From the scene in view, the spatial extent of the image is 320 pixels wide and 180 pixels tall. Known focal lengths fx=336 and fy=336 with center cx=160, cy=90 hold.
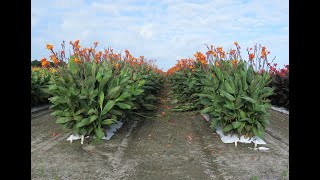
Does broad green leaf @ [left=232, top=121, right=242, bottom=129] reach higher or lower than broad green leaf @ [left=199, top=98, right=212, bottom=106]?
lower

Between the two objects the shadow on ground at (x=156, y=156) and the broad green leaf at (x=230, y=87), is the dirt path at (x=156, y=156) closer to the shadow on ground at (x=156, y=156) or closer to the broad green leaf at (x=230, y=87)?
the shadow on ground at (x=156, y=156)

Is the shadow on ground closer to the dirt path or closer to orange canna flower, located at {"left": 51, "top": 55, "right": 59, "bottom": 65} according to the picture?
the dirt path

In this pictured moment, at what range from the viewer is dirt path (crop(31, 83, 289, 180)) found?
368cm

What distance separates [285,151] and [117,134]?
2580 millimetres

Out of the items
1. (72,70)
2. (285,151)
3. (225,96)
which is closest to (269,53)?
(225,96)

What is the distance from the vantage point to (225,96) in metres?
5.00

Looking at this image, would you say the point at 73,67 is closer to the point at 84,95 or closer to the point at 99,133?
the point at 84,95

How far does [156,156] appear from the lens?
4297 millimetres

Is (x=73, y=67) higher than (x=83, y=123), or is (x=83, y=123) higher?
(x=73, y=67)

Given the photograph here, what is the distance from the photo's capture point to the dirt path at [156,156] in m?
3.68

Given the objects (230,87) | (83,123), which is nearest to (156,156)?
(83,123)

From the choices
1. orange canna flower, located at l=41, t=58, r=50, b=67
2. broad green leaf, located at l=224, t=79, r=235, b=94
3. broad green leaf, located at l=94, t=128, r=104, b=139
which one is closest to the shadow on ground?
broad green leaf, located at l=94, t=128, r=104, b=139
